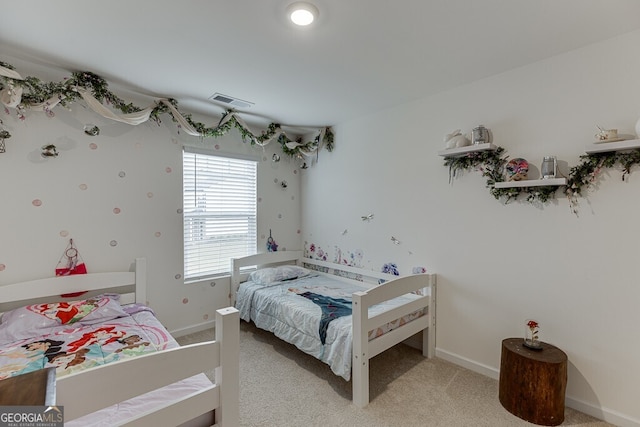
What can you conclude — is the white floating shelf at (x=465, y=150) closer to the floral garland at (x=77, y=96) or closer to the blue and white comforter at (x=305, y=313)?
the blue and white comforter at (x=305, y=313)

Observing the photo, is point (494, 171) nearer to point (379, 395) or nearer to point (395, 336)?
point (395, 336)

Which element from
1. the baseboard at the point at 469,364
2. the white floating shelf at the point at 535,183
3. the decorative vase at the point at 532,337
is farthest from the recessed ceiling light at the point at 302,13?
the baseboard at the point at 469,364

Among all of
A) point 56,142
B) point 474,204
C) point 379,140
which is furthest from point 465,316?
point 56,142

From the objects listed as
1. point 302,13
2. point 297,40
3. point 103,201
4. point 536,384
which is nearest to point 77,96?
point 103,201

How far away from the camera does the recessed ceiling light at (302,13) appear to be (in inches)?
63.1

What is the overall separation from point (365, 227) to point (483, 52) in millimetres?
1923

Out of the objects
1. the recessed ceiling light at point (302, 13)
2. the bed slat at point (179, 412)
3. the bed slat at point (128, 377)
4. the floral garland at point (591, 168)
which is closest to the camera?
the bed slat at point (128, 377)

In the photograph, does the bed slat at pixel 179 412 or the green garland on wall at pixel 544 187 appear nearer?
the bed slat at pixel 179 412

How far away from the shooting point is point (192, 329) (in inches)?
128

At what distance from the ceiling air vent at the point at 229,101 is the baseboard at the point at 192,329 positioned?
2.37 m

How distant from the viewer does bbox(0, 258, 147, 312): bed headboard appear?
225 cm

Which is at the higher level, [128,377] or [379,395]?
[128,377]

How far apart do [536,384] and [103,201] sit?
142 inches

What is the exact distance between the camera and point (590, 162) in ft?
6.43
